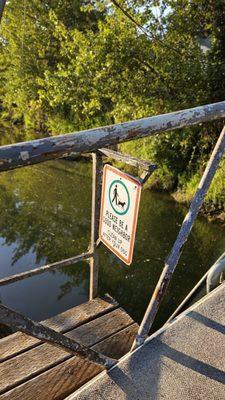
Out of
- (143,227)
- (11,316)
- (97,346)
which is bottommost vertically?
(143,227)

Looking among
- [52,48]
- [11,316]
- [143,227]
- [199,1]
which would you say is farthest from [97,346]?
[52,48]

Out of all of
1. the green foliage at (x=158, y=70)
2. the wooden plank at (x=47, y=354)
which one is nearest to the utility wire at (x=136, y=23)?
the green foliage at (x=158, y=70)

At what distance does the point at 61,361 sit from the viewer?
227cm

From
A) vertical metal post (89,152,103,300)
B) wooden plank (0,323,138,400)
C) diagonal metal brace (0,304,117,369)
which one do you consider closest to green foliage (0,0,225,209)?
vertical metal post (89,152,103,300)

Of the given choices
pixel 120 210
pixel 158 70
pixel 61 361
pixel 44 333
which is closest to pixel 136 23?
pixel 158 70

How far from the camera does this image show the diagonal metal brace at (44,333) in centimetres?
121

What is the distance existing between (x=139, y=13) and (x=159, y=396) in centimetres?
792

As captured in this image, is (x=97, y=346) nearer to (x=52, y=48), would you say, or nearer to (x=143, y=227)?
(x=143, y=227)

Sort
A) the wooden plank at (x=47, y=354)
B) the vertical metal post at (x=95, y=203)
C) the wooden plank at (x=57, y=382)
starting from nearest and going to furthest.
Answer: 1. the wooden plank at (x=57, y=382)
2. the wooden plank at (x=47, y=354)
3. the vertical metal post at (x=95, y=203)

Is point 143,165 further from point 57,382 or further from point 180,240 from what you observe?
point 57,382

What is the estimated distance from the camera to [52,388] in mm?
2078

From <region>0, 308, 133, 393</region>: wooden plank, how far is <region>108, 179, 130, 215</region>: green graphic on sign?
3.36ft

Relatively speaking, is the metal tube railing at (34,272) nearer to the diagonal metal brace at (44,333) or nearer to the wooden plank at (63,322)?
the wooden plank at (63,322)

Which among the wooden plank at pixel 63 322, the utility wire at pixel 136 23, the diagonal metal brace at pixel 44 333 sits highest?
the utility wire at pixel 136 23
